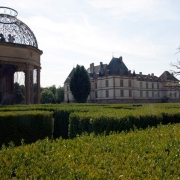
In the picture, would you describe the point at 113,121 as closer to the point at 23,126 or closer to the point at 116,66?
the point at 23,126

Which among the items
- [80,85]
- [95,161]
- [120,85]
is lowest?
[95,161]

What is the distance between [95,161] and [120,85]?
6506cm

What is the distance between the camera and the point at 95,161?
10.6 ft

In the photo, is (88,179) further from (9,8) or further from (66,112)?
(9,8)

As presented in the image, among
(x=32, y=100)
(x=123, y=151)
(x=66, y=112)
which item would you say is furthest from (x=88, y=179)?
(x=32, y=100)

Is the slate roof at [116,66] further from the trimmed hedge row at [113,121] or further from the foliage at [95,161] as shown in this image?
the foliage at [95,161]

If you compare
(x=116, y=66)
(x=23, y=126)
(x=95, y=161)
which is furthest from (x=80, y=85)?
(x=95, y=161)

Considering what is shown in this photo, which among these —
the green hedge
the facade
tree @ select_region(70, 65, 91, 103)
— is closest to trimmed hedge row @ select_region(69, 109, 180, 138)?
the green hedge

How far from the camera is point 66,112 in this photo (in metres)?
15.1

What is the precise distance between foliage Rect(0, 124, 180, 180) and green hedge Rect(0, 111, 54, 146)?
693 cm

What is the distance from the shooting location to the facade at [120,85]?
220 ft

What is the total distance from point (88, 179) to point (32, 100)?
29.0 metres

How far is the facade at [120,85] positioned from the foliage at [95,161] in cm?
6227

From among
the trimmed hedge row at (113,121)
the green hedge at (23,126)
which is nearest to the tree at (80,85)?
the green hedge at (23,126)
